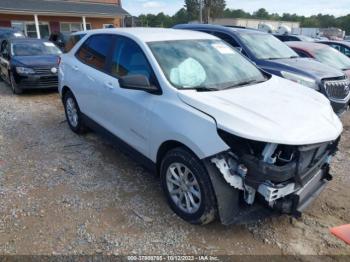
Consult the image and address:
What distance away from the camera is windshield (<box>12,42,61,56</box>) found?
30.5 feet

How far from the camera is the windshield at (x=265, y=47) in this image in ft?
22.1

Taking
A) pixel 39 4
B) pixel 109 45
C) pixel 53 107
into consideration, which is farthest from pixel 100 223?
pixel 39 4

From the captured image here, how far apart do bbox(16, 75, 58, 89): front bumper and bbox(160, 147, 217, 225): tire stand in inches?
254

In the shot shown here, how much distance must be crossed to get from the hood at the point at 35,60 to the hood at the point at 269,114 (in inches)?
266

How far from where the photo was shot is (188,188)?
Answer: 3061mm

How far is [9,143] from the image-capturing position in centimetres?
524

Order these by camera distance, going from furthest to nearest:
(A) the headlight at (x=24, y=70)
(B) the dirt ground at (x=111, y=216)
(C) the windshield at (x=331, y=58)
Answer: (A) the headlight at (x=24, y=70) < (C) the windshield at (x=331, y=58) < (B) the dirt ground at (x=111, y=216)

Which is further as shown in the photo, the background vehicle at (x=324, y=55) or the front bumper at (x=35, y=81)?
the front bumper at (x=35, y=81)

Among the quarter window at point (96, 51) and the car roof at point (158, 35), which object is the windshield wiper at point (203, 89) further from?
the quarter window at point (96, 51)

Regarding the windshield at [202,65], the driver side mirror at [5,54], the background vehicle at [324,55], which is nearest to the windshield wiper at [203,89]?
the windshield at [202,65]

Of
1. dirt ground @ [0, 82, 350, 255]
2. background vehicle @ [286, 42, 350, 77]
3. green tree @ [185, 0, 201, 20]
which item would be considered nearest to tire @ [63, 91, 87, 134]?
dirt ground @ [0, 82, 350, 255]

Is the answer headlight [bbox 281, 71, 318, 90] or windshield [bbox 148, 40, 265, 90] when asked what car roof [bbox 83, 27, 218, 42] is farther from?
headlight [bbox 281, 71, 318, 90]

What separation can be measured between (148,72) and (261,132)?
1.49 metres

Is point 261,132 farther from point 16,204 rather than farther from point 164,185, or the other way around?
point 16,204
